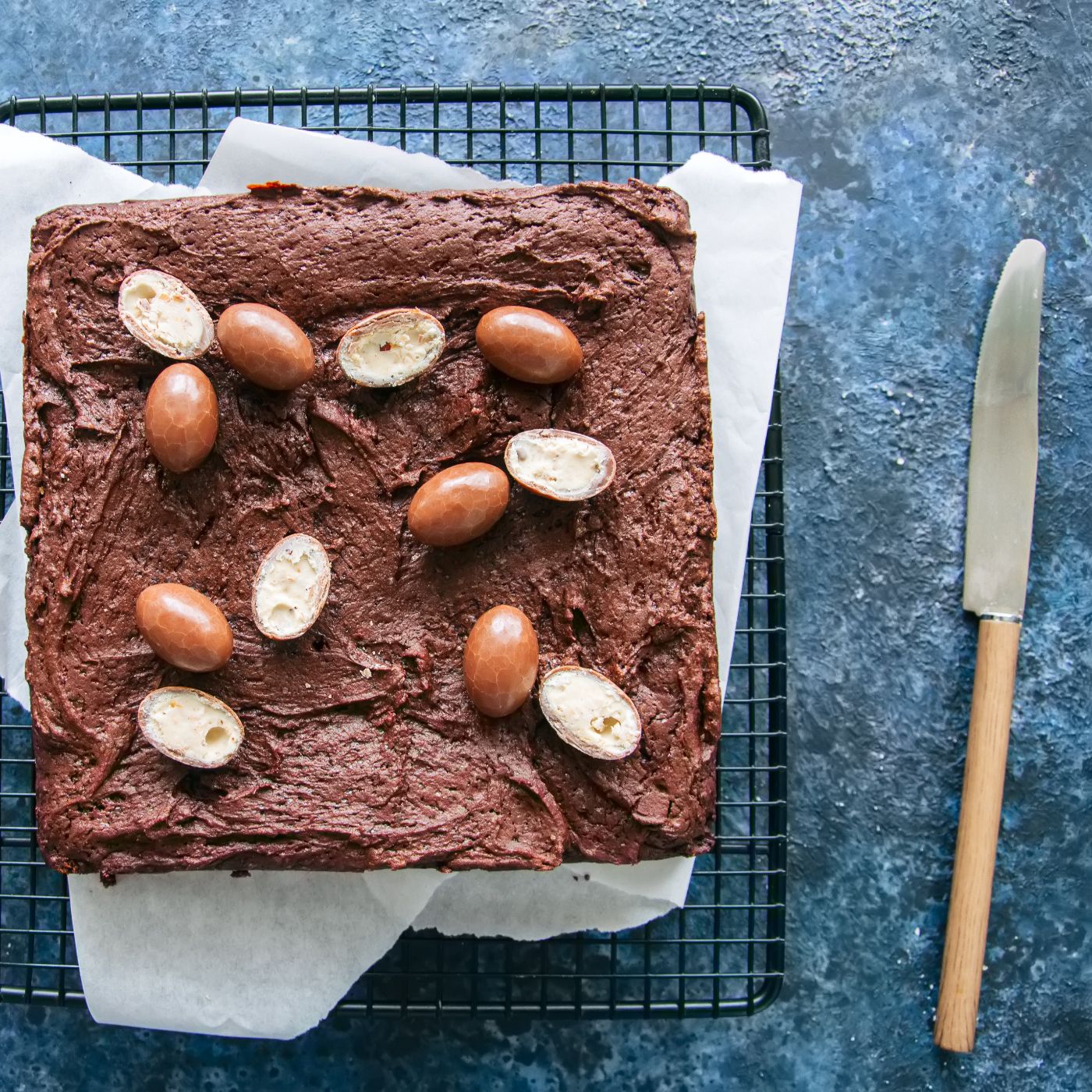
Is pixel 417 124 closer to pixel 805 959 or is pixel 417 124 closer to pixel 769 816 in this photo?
pixel 769 816

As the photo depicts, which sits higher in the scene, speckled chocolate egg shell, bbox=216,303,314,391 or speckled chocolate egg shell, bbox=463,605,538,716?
speckled chocolate egg shell, bbox=216,303,314,391

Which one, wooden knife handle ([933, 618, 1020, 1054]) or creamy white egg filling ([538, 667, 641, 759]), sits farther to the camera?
wooden knife handle ([933, 618, 1020, 1054])

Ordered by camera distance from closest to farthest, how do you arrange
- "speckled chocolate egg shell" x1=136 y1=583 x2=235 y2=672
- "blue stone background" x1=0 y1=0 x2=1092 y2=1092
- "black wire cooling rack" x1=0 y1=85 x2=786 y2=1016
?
"speckled chocolate egg shell" x1=136 y1=583 x2=235 y2=672 < "black wire cooling rack" x1=0 y1=85 x2=786 y2=1016 < "blue stone background" x1=0 y1=0 x2=1092 y2=1092

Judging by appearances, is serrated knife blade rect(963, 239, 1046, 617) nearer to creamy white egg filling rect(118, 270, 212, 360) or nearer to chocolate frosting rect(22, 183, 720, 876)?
chocolate frosting rect(22, 183, 720, 876)

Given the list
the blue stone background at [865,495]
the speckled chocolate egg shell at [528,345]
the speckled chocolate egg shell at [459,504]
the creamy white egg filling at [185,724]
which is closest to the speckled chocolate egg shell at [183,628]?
the creamy white egg filling at [185,724]

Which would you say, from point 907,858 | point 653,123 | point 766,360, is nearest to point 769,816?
point 907,858

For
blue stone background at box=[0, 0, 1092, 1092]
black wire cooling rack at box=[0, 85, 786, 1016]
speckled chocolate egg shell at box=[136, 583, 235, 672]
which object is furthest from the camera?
blue stone background at box=[0, 0, 1092, 1092]

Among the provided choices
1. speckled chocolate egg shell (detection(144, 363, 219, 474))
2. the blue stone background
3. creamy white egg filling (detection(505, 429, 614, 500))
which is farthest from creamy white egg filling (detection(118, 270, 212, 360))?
the blue stone background
